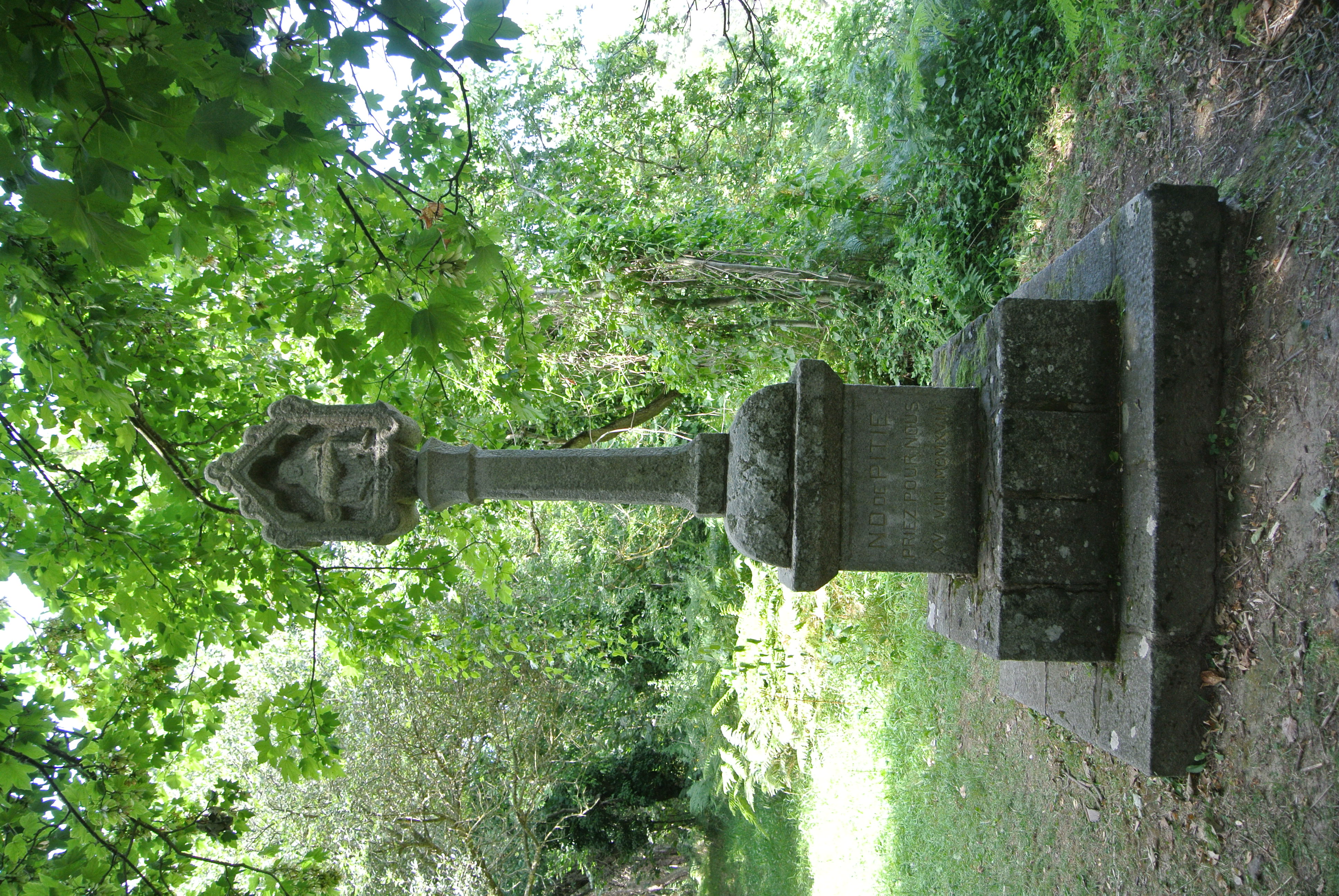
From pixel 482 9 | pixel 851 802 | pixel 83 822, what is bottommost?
pixel 851 802

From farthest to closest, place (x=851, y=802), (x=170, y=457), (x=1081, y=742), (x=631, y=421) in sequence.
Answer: (x=631, y=421) → (x=851, y=802) → (x=170, y=457) → (x=1081, y=742)

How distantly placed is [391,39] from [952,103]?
514cm

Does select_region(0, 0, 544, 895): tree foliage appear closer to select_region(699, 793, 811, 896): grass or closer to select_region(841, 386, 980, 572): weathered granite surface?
select_region(841, 386, 980, 572): weathered granite surface

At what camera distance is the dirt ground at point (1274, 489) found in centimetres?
280

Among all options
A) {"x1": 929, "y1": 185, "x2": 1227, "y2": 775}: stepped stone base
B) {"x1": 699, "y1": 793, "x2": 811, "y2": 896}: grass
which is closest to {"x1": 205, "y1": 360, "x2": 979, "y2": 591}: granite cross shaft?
{"x1": 929, "y1": 185, "x2": 1227, "y2": 775}: stepped stone base

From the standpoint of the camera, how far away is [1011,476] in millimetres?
3457

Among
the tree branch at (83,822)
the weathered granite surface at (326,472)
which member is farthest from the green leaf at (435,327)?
the tree branch at (83,822)

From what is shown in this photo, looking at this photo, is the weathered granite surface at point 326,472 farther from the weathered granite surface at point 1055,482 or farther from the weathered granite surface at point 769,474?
the weathered granite surface at point 1055,482

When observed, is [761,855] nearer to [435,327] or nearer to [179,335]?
[179,335]

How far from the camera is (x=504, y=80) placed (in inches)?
504

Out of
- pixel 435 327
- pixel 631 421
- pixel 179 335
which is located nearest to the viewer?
pixel 435 327

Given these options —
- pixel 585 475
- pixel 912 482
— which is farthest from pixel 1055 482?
pixel 585 475

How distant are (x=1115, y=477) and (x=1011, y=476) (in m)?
0.44

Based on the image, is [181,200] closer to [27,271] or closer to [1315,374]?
[27,271]
